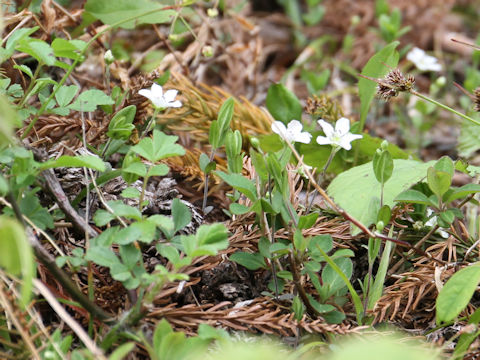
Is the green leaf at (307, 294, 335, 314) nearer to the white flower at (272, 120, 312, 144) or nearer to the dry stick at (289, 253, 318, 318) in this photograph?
the dry stick at (289, 253, 318, 318)

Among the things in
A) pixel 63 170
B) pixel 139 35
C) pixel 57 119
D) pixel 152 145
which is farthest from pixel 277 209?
pixel 139 35

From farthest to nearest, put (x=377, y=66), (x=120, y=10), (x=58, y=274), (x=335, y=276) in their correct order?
(x=120, y=10) < (x=377, y=66) < (x=335, y=276) < (x=58, y=274)

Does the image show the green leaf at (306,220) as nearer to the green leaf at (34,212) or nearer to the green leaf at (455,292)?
the green leaf at (455,292)

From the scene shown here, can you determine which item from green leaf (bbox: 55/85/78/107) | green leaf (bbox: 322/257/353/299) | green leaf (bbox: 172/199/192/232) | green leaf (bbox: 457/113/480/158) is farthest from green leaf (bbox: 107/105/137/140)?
green leaf (bbox: 457/113/480/158)

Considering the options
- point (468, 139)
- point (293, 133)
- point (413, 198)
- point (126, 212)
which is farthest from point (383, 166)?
point (468, 139)

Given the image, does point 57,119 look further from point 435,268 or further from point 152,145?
point 435,268

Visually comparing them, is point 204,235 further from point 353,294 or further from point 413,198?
point 413,198
